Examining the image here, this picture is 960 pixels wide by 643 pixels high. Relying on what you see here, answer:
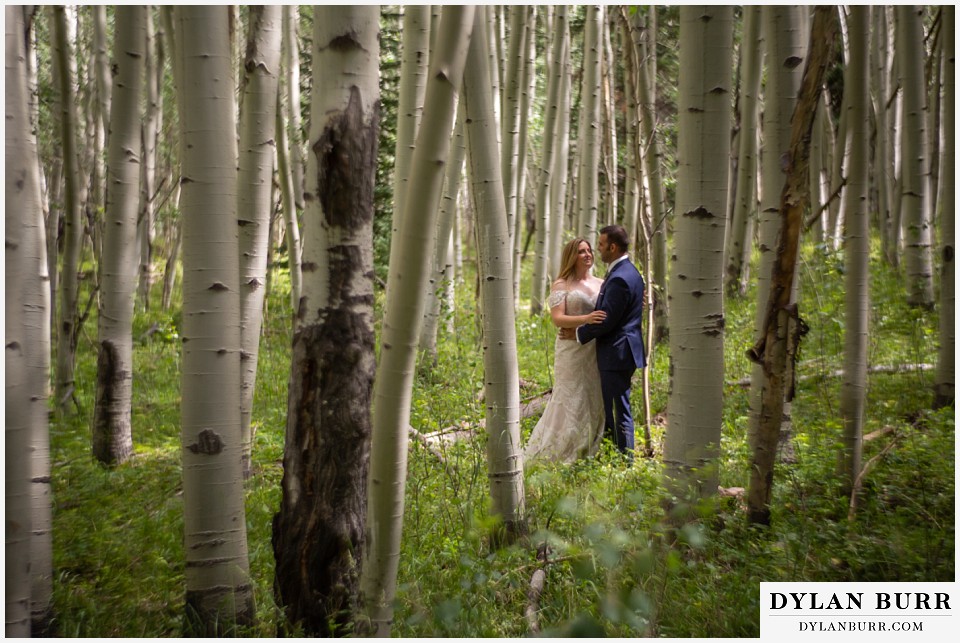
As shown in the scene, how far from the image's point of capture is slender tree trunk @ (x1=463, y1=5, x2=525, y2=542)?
3.44 metres

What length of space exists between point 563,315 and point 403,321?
355 centimetres

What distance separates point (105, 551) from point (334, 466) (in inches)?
82.8

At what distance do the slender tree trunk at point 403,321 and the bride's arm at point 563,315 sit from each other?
3.27 metres

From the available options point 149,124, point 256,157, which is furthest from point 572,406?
point 149,124

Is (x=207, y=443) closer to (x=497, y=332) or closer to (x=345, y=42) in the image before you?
(x=497, y=332)

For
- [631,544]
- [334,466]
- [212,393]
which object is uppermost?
[212,393]

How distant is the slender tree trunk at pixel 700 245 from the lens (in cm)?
329

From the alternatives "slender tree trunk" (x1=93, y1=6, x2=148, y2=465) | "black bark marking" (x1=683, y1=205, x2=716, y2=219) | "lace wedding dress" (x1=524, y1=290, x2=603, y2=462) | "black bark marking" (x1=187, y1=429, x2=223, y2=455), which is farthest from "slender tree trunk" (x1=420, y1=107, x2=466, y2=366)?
"black bark marking" (x1=187, y1=429, x2=223, y2=455)

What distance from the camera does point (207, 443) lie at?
9.38 feet

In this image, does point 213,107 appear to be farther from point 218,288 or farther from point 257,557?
point 257,557

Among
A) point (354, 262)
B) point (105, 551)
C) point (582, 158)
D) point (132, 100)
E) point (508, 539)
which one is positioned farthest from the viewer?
point (582, 158)

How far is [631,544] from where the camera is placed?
3.18 m

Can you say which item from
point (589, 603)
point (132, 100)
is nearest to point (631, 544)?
point (589, 603)

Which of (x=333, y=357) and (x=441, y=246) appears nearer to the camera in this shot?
(x=333, y=357)
